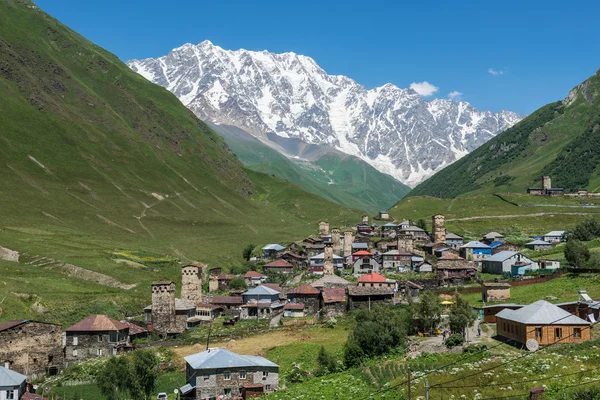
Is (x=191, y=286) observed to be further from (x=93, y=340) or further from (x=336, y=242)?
(x=336, y=242)

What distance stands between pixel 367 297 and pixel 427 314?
764 inches

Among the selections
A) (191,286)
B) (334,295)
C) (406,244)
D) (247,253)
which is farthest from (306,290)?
(247,253)

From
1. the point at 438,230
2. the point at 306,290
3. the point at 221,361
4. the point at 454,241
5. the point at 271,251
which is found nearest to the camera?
the point at 221,361

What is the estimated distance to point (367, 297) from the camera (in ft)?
264

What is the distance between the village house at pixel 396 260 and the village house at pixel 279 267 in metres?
18.3

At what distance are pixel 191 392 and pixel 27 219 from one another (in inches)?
3999

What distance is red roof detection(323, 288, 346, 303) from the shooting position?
80438 millimetres

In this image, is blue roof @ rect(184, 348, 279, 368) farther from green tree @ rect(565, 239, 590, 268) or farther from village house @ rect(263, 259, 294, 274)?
village house @ rect(263, 259, 294, 274)

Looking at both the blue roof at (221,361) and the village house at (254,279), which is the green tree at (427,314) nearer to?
the blue roof at (221,361)

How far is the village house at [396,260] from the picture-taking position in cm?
11262

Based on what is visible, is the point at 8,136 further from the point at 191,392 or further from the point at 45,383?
the point at 191,392

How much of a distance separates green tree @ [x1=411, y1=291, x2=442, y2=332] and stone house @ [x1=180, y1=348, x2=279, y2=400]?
18037 mm

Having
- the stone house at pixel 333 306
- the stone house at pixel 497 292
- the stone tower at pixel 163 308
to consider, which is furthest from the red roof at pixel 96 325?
the stone house at pixel 497 292

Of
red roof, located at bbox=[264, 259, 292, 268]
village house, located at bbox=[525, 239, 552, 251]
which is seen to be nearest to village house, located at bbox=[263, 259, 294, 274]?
red roof, located at bbox=[264, 259, 292, 268]
